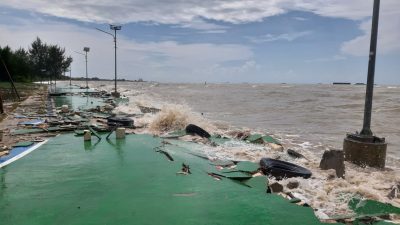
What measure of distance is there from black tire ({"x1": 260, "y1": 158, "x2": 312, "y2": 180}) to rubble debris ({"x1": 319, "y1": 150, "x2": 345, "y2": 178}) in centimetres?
62

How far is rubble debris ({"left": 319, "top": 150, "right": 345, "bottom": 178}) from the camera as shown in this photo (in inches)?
274

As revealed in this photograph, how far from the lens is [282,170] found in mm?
6781

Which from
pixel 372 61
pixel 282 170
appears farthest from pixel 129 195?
pixel 372 61

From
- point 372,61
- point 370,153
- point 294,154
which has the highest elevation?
point 372,61

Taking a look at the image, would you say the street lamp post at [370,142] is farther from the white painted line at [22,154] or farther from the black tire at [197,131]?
the white painted line at [22,154]

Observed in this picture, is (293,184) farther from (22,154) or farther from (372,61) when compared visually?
(22,154)

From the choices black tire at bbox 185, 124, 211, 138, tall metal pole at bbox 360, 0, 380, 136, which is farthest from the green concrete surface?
black tire at bbox 185, 124, 211, 138

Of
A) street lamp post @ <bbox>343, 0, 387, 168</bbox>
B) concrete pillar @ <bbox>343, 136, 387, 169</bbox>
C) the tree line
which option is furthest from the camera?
the tree line

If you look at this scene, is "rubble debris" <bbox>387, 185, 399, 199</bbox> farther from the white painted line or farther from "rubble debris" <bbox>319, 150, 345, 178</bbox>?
the white painted line

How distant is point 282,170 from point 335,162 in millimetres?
1235

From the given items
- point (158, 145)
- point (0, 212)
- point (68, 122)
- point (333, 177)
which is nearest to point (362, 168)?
point (333, 177)

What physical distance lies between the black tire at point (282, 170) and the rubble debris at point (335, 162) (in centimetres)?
62

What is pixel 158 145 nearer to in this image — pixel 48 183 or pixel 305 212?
pixel 48 183

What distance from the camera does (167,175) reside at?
20.5 feet
